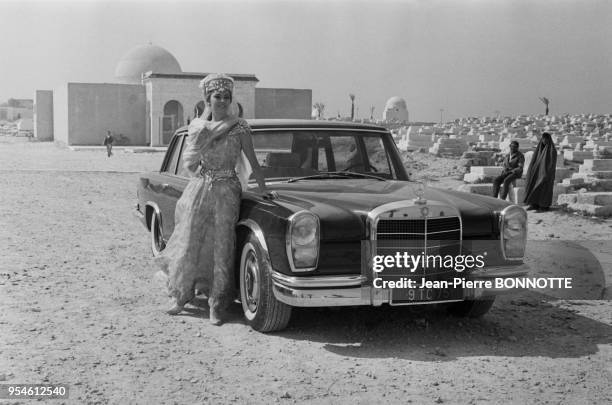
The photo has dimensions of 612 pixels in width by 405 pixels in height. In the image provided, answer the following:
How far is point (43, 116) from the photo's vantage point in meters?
52.5

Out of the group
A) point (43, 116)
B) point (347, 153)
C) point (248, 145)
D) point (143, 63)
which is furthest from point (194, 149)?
point (43, 116)

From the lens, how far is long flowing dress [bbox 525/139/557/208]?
12312 millimetres

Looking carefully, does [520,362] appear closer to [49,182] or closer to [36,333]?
[36,333]

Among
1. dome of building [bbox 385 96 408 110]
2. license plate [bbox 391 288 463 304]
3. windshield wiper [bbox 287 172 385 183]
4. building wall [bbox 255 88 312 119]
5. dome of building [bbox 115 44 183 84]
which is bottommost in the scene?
license plate [bbox 391 288 463 304]

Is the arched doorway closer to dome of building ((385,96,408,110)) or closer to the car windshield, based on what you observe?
the car windshield

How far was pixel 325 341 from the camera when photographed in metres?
4.56

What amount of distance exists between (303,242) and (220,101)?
4.59 feet

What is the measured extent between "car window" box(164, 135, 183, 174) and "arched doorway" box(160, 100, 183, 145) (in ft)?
104

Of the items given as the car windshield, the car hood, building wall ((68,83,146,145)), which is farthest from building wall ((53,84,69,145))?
the car hood

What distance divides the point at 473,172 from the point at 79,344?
43.3 feet

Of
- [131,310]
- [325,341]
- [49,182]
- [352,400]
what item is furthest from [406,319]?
[49,182]

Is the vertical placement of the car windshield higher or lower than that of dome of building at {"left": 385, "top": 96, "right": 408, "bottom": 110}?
lower

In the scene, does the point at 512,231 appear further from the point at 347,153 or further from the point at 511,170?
the point at 511,170

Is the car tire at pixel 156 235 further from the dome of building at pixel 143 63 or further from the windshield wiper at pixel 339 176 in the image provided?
the dome of building at pixel 143 63
